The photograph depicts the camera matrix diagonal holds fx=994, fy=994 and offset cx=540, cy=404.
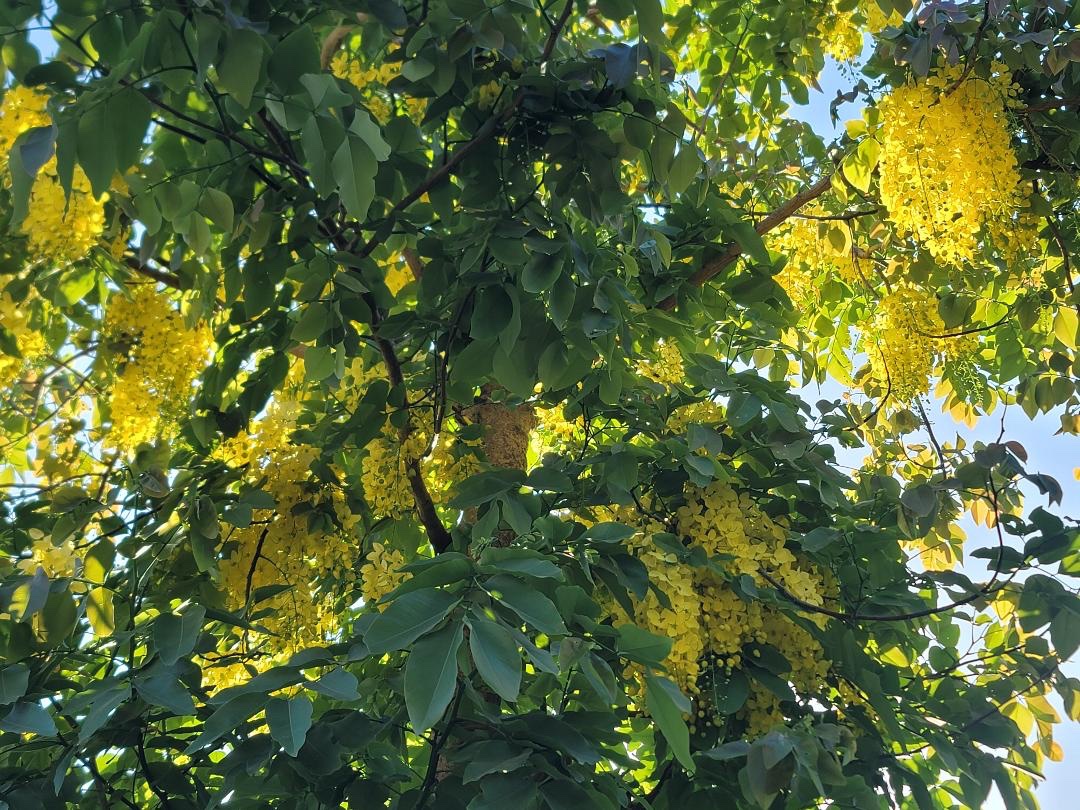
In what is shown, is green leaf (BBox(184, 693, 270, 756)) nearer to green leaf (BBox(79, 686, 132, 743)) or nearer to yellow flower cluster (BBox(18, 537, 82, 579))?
green leaf (BBox(79, 686, 132, 743))

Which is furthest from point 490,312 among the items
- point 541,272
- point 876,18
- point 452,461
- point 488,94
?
point 876,18

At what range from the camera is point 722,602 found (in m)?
1.99

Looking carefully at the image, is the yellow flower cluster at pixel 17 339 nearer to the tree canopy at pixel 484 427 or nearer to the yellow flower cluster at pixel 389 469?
the tree canopy at pixel 484 427

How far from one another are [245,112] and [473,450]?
99 cm

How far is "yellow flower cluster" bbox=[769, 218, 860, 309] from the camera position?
9.21 feet

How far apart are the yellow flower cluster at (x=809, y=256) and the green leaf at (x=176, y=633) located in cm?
195

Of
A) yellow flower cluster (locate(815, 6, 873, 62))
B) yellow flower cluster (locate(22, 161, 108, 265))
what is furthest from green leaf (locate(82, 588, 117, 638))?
yellow flower cluster (locate(815, 6, 873, 62))

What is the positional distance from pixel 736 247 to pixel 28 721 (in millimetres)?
1744

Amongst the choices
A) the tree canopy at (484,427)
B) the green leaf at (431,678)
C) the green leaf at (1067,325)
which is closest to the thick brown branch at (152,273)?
the tree canopy at (484,427)

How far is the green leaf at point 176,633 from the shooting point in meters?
1.49

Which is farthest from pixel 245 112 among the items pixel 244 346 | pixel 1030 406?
pixel 1030 406

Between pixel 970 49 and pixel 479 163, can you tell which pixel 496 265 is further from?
pixel 970 49

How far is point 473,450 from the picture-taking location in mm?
2242

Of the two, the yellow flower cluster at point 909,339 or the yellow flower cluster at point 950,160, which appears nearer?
the yellow flower cluster at point 950,160
